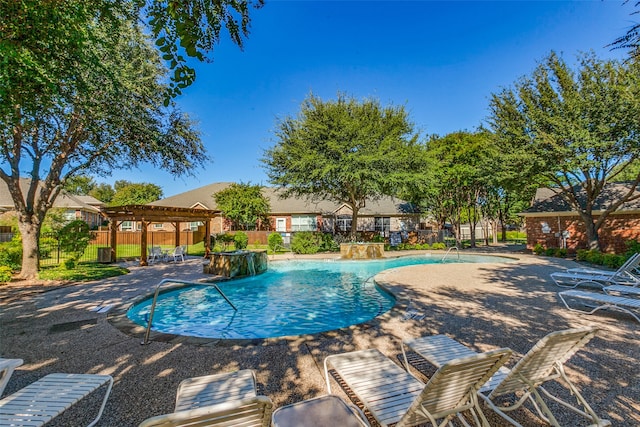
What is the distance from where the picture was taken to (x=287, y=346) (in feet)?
14.3

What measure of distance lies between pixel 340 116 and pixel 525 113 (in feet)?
34.0

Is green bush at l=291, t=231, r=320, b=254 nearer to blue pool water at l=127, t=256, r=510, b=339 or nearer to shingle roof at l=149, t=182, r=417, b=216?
blue pool water at l=127, t=256, r=510, b=339

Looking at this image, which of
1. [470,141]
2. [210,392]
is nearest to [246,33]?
[210,392]

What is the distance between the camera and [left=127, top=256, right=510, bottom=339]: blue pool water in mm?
6438

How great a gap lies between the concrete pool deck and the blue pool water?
1.02m

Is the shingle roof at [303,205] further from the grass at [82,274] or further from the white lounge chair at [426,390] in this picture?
the white lounge chair at [426,390]

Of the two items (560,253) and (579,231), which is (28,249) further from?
Answer: (579,231)

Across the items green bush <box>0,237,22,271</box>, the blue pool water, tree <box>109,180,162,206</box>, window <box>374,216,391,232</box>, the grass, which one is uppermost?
tree <box>109,180,162,206</box>

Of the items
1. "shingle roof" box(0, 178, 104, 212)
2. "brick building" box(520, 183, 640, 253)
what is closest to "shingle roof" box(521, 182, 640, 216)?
"brick building" box(520, 183, 640, 253)

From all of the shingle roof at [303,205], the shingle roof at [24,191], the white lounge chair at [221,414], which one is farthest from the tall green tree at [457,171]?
the shingle roof at [24,191]

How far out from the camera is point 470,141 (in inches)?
956

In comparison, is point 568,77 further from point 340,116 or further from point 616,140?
point 340,116

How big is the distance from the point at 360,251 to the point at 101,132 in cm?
1355

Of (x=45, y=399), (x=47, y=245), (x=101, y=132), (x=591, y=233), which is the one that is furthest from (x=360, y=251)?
(x=45, y=399)
